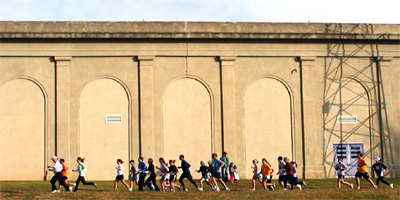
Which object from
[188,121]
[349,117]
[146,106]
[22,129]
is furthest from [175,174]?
[349,117]

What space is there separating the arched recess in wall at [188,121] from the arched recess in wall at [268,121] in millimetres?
2189

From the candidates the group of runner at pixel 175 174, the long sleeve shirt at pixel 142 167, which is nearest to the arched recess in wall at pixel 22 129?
the group of runner at pixel 175 174

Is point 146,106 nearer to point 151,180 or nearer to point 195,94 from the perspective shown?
point 195,94

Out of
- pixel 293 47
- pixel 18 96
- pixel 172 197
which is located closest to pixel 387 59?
pixel 293 47

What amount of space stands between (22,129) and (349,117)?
1751 centimetres

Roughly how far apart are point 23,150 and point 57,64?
15.7 ft

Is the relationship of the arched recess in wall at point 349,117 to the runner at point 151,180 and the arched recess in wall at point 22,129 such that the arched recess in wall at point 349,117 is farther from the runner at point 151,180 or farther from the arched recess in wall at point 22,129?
the arched recess in wall at point 22,129

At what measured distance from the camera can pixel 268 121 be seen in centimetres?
3669

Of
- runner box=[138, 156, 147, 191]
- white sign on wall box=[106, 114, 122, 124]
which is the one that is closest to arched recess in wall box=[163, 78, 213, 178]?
white sign on wall box=[106, 114, 122, 124]

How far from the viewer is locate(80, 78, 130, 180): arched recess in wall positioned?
3547 cm

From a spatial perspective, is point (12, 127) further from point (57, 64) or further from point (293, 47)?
point (293, 47)

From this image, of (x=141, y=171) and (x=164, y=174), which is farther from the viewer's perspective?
(x=141, y=171)

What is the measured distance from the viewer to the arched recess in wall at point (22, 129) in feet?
115

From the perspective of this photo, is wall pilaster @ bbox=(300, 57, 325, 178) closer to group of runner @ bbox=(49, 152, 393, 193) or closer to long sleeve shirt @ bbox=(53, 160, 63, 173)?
group of runner @ bbox=(49, 152, 393, 193)
